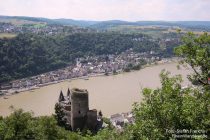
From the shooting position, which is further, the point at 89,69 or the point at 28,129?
the point at 89,69

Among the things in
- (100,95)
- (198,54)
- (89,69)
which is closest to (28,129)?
(198,54)

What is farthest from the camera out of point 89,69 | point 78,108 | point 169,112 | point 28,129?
point 89,69

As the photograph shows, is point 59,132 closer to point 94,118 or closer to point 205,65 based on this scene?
point 94,118

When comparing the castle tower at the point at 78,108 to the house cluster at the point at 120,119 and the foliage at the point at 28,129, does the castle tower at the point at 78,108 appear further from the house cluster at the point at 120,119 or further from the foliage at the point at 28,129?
the house cluster at the point at 120,119

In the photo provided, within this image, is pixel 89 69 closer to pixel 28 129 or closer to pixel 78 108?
pixel 78 108

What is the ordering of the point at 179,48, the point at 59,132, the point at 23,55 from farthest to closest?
the point at 23,55 → the point at 59,132 → the point at 179,48

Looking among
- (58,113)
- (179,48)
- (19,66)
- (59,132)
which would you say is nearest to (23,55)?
(19,66)
